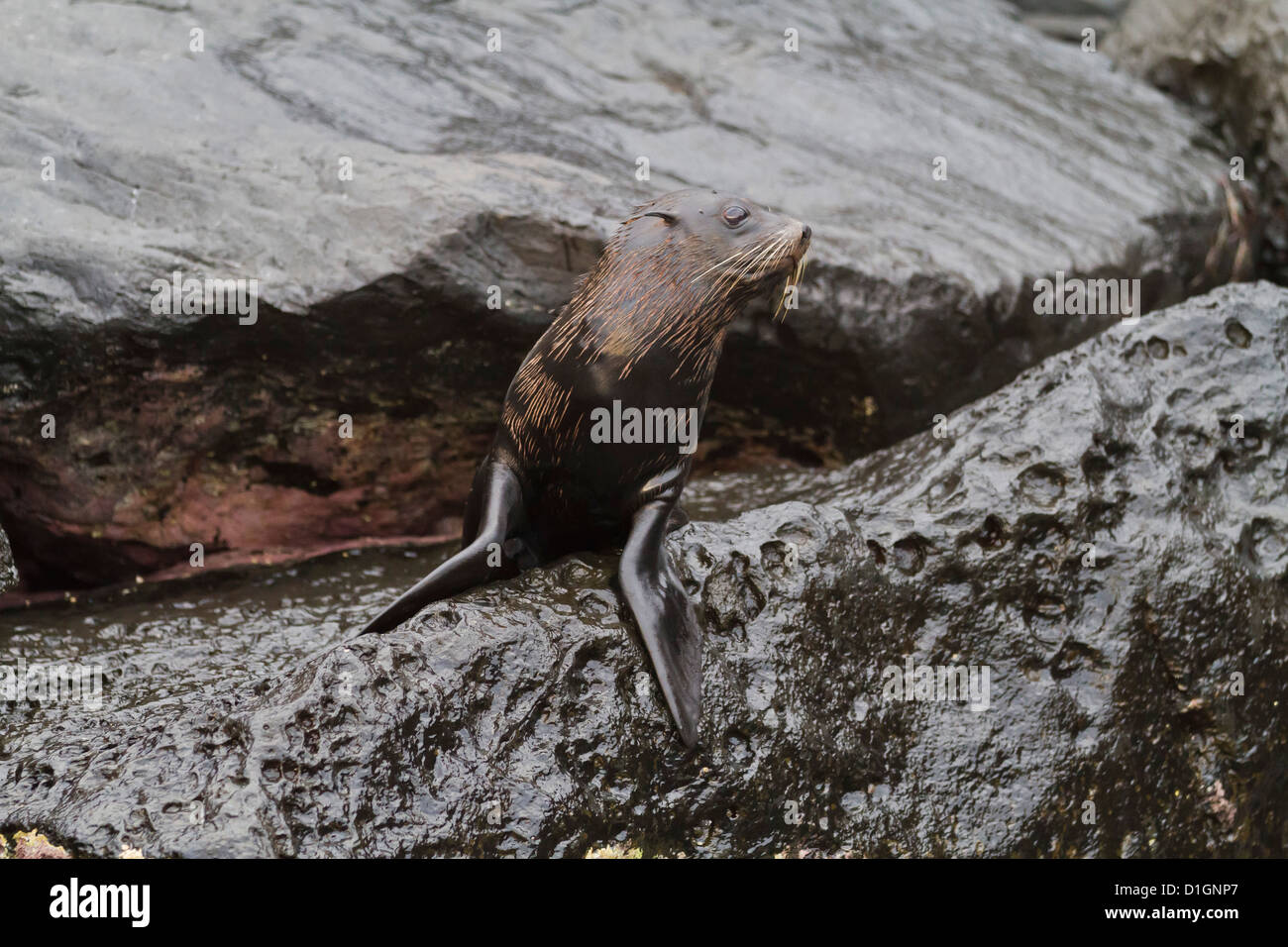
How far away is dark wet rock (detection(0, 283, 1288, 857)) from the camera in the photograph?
129 inches

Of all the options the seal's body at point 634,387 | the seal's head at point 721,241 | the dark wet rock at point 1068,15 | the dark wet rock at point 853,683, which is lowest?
the dark wet rock at point 853,683

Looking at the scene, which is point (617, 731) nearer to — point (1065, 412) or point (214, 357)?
point (1065, 412)

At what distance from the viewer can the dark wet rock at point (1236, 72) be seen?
7.98 meters

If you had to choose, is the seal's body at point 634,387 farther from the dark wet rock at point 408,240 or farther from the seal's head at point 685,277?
the dark wet rock at point 408,240

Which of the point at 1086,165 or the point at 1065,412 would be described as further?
the point at 1086,165

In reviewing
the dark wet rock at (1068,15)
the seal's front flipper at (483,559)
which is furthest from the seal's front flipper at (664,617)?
the dark wet rock at (1068,15)

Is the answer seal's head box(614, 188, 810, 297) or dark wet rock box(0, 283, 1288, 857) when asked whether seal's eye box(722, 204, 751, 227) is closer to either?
seal's head box(614, 188, 810, 297)

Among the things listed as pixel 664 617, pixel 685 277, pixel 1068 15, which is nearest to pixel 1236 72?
pixel 1068 15

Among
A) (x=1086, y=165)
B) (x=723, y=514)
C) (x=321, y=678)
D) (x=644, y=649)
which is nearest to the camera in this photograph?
(x=321, y=678)

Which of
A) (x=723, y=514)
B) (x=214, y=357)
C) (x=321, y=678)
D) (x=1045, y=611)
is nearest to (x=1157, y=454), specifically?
(x=1045, y=611)

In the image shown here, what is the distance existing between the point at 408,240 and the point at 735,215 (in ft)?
6.16

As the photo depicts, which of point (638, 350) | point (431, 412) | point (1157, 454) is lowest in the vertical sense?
point (431, 412)

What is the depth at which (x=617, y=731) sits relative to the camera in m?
3.54

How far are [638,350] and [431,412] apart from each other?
77.3 inches
